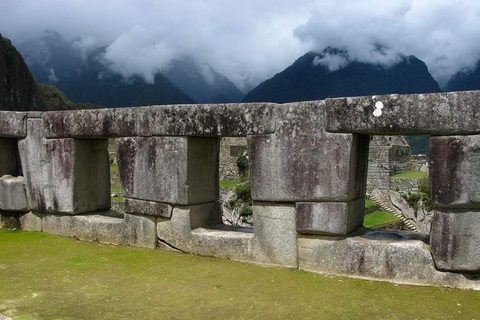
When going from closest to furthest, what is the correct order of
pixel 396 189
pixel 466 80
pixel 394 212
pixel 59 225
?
pixel 59 225 < pixel 394 212 < pixel 396 189 < pixel 466 80

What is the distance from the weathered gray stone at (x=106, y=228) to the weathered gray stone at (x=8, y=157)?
63.6 inches

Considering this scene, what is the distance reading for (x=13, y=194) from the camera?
918cm

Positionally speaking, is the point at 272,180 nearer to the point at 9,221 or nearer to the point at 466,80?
the point at 9,221

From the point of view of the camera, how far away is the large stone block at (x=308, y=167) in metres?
6.11

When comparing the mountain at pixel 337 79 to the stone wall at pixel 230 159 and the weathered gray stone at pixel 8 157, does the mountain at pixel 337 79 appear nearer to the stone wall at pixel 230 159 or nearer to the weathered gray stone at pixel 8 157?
the stone wall at pixel 230 159

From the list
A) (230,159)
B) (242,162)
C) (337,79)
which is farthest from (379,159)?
(337,79)

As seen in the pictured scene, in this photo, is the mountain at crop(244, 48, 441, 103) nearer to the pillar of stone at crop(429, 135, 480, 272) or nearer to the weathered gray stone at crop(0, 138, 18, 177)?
the weathered gray stone at crop(0, 138, 18, 177)

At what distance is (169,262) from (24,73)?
68.6ft

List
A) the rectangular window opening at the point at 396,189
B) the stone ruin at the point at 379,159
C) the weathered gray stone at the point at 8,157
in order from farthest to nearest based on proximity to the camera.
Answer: the stone ruin at the point at 379,159 < the rectangular window opening at the point at 396,189 < the weathered gray stone at the point at 8,157

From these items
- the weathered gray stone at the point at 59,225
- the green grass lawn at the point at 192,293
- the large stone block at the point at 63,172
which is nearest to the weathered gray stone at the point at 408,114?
the green grass lawn at the point at 192,293

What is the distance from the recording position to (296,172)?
6.34 meters

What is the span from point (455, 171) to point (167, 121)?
4003mm

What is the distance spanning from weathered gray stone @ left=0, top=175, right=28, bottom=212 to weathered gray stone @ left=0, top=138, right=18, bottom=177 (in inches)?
22.8

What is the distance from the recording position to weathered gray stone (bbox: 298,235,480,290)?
5746 mm
